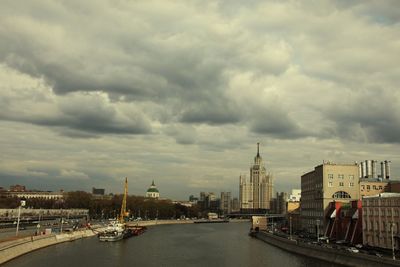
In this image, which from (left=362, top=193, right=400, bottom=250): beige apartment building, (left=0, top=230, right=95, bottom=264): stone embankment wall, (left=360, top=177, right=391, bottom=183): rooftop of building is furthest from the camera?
(left=360, top=177, right=391, bottom=183): rooftop of building

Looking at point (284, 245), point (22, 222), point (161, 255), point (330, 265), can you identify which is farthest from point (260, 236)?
point (22, 222)

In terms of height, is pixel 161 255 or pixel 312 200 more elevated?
pixel 312 200

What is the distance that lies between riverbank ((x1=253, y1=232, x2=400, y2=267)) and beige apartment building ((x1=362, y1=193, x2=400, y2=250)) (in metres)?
10.4

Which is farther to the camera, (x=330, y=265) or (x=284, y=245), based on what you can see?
(x=284, y=245)

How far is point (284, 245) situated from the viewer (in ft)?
385

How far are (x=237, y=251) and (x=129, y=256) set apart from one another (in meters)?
29.6

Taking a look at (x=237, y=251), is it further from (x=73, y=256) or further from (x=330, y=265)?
(x=73, y=256)

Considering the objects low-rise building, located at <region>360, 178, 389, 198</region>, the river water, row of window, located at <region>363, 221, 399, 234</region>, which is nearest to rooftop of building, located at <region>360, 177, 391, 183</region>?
low-rise building, located at <region>360, 178, 389, 198</region>

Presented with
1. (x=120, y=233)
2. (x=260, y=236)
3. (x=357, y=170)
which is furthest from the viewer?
(x=260, y=236)

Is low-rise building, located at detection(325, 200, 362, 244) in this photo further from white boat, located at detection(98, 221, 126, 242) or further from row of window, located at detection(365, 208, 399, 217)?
white boat, located at detection(98, 221, 126, 242)

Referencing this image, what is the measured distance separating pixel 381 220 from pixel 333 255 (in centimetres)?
1420

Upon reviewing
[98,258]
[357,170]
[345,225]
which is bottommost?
[98,258]

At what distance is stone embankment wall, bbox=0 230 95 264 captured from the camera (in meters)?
81.0

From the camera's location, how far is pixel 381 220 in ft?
298
